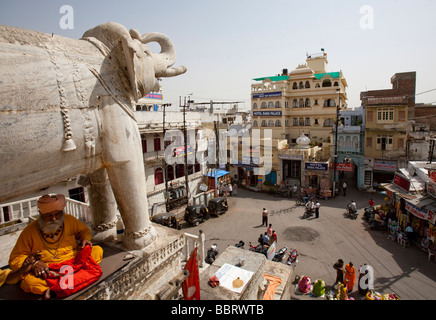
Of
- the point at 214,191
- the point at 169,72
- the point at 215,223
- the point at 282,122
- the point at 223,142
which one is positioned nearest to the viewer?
the point at 169,72

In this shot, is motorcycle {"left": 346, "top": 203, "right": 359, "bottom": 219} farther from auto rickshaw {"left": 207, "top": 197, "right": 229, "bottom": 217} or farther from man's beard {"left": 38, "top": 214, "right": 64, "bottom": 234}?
man's beard {"left": 38, "top": 214, "right": 64, "bottom": 234}

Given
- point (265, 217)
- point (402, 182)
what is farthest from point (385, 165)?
point (265, 217)

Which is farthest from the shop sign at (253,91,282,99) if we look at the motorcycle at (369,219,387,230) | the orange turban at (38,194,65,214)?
the orange turban at (38,194,65,214)

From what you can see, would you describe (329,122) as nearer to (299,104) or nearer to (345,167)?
(299,104)

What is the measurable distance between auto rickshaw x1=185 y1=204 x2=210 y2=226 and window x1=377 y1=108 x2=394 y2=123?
61.6ft

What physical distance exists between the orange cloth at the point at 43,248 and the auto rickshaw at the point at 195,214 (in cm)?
1515

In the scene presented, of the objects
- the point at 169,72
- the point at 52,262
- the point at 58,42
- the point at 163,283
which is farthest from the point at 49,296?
the point at 169,72

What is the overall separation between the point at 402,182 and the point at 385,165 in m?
9.27

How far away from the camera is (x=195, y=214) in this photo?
63.8 feet

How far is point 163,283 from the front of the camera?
5289mm

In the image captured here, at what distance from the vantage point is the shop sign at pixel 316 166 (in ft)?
81.2

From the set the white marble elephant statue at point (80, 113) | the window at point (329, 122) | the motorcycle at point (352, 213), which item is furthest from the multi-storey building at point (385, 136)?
the white marble elephant statue at point (80, 113)

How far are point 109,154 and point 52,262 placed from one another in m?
1.82

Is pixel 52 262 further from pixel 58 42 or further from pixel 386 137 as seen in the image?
pixel 386 137
